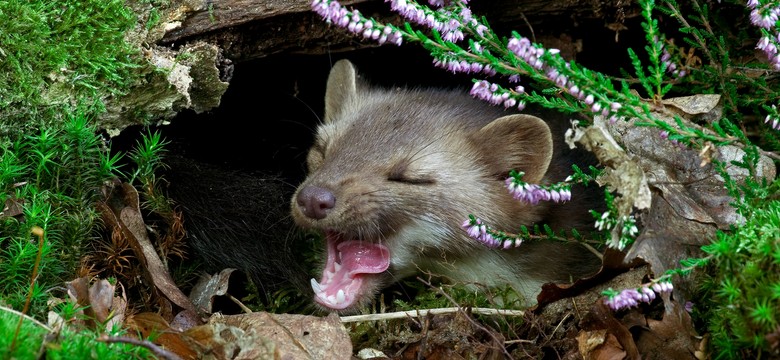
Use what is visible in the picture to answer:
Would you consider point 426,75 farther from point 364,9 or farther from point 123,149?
point 123,149

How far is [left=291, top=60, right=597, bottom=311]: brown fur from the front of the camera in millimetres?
4324

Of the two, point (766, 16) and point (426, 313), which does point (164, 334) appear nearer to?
point (426, 313)

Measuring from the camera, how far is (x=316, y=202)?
4.18m

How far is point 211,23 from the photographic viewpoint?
4684 millimetres

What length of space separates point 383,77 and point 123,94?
2.76 m

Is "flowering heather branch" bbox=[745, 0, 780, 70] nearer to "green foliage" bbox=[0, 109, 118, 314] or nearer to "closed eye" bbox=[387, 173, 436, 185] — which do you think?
"closed eye" bbox=[387, 173, 436, 185]

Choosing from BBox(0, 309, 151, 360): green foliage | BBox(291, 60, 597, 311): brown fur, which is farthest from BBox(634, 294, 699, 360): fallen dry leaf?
BBox(0, 309, 151, 360): green foliage

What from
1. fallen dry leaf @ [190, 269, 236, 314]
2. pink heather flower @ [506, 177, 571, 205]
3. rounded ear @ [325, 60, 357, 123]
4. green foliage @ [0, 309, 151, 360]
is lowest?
fallen dry leaf @ [190, 269, 236, 314]

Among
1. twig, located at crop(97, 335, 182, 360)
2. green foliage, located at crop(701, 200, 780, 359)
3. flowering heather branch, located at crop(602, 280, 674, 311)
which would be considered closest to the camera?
twig, located at crop(97, 335, 182, 360)

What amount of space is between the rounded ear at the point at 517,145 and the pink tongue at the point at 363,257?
787 millimetres

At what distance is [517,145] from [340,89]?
143 cm

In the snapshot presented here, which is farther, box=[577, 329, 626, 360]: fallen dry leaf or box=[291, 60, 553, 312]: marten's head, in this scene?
box=[291, 60, 553, 312]: marten's head

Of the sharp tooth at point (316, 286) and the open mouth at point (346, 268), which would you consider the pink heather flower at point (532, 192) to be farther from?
the sharp tooth at point (316, 286)

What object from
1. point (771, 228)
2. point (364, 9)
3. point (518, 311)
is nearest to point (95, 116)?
point (364, 9)
